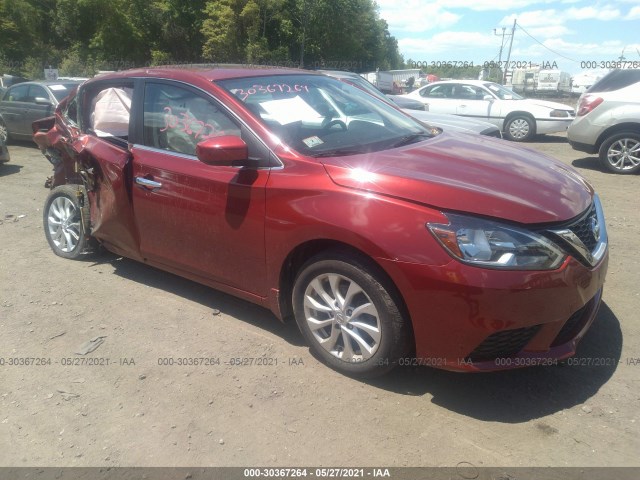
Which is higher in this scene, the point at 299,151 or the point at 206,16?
the point at 206,16

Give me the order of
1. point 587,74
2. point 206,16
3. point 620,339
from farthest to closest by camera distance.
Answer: point 206,16, point 587,74, point 620,339

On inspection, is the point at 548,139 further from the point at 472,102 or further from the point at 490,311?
the point at 490,311

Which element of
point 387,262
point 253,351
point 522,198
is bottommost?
point 253,351

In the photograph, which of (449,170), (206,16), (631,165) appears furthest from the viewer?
(206,16)

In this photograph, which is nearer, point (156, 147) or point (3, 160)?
→ point (156, 147)

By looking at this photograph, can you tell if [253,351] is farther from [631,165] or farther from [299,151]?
[631,165]

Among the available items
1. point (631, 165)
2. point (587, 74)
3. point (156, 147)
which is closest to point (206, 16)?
point (587, 74)

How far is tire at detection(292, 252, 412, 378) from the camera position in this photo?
283 centimetres

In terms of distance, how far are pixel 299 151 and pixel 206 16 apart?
152 ft

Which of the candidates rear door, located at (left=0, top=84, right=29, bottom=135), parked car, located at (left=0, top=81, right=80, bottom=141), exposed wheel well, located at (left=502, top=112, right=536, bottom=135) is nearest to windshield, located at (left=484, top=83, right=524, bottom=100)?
exposed wheel well, located at (left=502, top=112, right=536, bottom=135)

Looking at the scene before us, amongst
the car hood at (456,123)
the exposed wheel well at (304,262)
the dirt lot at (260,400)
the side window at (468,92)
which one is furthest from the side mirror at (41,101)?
the exposed wheel well at (304,262)

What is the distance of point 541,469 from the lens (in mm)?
2416

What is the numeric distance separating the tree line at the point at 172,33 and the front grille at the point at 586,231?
36670mm

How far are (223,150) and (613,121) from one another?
7666 millimetres
